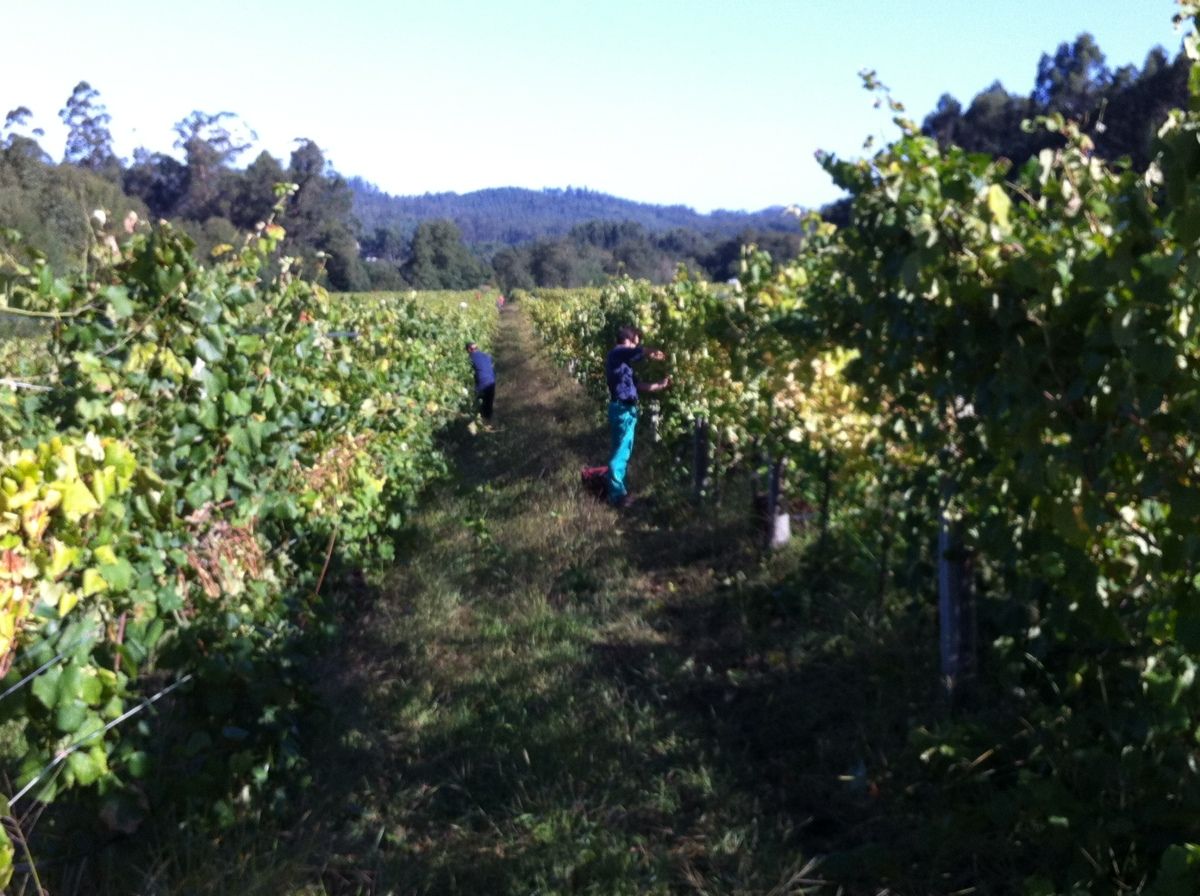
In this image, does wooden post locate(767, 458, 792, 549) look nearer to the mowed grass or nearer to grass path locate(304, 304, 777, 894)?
the mowed grass

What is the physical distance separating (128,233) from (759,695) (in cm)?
307

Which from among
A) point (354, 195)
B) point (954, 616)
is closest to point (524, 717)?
point (954, 616)

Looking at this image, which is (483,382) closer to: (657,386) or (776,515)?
(657,386)

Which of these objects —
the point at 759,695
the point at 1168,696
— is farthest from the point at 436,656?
the point at 1168,696

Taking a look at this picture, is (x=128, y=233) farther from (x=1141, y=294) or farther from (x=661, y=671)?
(x=1141, y=294)

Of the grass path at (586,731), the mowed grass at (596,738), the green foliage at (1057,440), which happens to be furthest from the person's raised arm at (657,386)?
the green foliage at (1057,440)

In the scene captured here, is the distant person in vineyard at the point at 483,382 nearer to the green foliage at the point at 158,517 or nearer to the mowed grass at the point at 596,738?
the mowed grass at the point at 596,738

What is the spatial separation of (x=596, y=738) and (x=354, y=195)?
80.3 metres

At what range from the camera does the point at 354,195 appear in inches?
3169

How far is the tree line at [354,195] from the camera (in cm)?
1519

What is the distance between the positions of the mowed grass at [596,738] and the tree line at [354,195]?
1.91 meters

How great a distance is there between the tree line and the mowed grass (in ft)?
6.28

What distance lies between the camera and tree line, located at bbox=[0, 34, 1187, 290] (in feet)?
49.8

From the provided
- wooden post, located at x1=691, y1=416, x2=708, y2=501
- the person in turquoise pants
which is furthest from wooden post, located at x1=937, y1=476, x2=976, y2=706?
the person in turquoise pants
